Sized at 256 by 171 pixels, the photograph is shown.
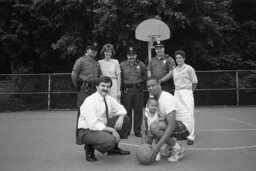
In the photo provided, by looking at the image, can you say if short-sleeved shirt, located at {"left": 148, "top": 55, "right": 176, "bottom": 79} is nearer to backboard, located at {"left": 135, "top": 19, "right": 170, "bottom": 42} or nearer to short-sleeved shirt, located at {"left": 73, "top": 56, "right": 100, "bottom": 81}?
backboard, located at {"left": 135, "top": 19, "right": 170, "bottom": 42}

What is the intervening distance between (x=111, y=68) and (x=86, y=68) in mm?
812

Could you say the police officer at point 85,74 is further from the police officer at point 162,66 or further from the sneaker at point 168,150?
the sneaker at point 168,150

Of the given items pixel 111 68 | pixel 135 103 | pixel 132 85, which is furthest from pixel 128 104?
→ pixel 111 68

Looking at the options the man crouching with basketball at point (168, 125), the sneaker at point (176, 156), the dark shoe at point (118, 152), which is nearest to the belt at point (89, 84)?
the dark shoe at point (118, 152)

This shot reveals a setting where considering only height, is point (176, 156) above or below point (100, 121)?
Answer: below

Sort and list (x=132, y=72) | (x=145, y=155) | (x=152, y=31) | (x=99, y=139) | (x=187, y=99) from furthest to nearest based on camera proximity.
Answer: (x=152, y=31), (x=132, y=72), (x=187, y=99), (x=99, y=139), (x=145, y=155)

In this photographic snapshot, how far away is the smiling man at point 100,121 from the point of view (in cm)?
539

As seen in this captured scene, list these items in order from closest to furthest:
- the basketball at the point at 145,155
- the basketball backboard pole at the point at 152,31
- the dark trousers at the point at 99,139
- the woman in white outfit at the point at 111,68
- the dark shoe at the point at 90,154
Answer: the basketball at the point at 145,155 → the dark trousers at the point at 99,139 → the dark shoe at the point at 90,154 → the woman in white outfit at the point at 111,68 → the basketball backboard pole at the point at 152,31

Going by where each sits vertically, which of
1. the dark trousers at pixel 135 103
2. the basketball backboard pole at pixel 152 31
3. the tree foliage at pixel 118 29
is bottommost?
the dark trousers at pixel 135 103

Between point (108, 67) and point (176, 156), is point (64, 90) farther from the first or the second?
point (176, 156)

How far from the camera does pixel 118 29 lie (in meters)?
15.2

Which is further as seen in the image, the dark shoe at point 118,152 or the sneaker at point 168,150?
the dark shoe at point 118,152

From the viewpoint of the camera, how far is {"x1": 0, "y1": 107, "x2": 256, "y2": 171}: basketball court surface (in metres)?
5.26

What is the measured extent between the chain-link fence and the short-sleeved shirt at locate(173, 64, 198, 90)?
26.7 feet
